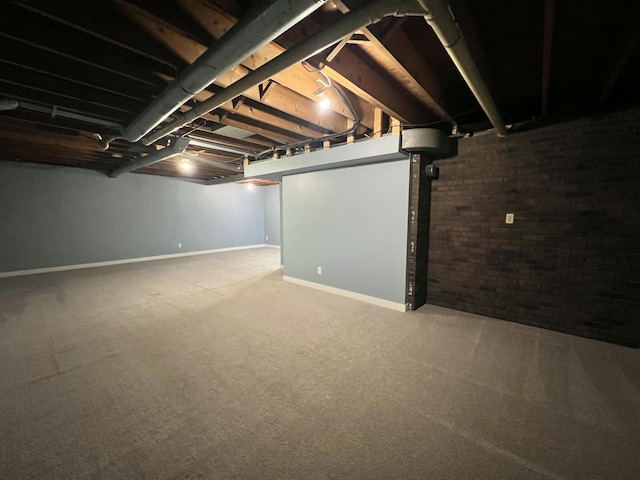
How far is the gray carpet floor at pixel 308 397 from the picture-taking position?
1.30 meters

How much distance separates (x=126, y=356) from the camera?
228 cm

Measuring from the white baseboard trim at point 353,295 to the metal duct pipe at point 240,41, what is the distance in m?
3.10

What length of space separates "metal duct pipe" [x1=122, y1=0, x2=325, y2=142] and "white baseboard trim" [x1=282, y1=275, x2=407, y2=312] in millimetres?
3097

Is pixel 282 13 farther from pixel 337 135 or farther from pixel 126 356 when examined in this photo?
pixel 126 356

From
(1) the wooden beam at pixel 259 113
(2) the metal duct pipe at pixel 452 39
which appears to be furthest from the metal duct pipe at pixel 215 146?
(2) the metal duct pipe at pixel 452 39

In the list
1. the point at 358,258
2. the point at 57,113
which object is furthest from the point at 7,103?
the point at 358,258

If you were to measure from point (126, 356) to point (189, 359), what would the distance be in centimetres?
59

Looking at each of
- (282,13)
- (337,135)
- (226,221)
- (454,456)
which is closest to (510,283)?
(454,456)

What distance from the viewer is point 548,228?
2.76 metres

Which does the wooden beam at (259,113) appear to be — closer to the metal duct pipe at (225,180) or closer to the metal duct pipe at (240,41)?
the metal duct pipe at (240,41)

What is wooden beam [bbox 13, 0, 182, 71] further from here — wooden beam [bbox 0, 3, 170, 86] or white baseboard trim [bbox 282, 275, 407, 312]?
white baseboard trim [bbox 282, 275, 407, 312]

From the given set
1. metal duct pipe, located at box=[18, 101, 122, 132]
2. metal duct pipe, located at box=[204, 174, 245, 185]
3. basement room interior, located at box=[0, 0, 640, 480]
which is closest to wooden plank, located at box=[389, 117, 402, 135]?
basement room interior, located at box=[0, 0, 640, 480]

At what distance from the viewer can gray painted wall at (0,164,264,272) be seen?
5223 millimetres

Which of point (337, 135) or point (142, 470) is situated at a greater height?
point (337, 135)
